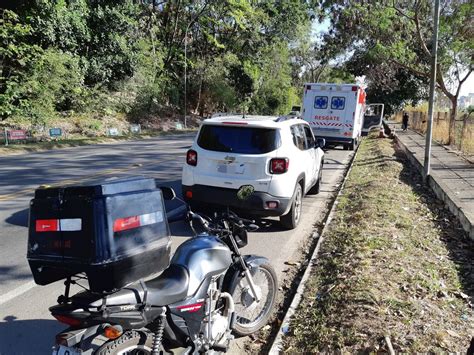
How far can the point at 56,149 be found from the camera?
19.4m

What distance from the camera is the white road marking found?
4.48m

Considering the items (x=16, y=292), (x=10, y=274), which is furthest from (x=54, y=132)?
(x=16, y=292)

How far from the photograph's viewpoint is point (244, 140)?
691 centimetres

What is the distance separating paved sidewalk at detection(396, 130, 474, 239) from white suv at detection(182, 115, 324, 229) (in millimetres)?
2967

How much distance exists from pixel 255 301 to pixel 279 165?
3.17m

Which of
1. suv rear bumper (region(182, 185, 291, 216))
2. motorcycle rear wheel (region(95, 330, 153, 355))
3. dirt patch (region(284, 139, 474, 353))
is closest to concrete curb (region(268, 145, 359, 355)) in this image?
dirt patch (region(284, 139, 474, 353))

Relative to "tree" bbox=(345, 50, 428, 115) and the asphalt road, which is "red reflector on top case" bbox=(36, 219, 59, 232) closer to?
the asphalt road

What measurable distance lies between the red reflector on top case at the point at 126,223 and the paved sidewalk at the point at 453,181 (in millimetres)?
5860

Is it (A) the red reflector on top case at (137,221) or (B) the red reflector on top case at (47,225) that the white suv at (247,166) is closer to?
(A) the red reflector on top case at (137,221)

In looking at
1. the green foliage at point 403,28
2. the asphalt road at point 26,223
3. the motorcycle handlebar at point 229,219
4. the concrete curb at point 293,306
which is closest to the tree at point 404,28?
the green foliage at point 403,28

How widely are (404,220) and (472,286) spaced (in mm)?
2391

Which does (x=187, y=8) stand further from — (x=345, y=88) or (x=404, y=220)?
(x=404, y=220)

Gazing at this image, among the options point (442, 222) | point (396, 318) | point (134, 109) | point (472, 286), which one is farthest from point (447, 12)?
point (134, 109)

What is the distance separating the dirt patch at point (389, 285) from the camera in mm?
3691
